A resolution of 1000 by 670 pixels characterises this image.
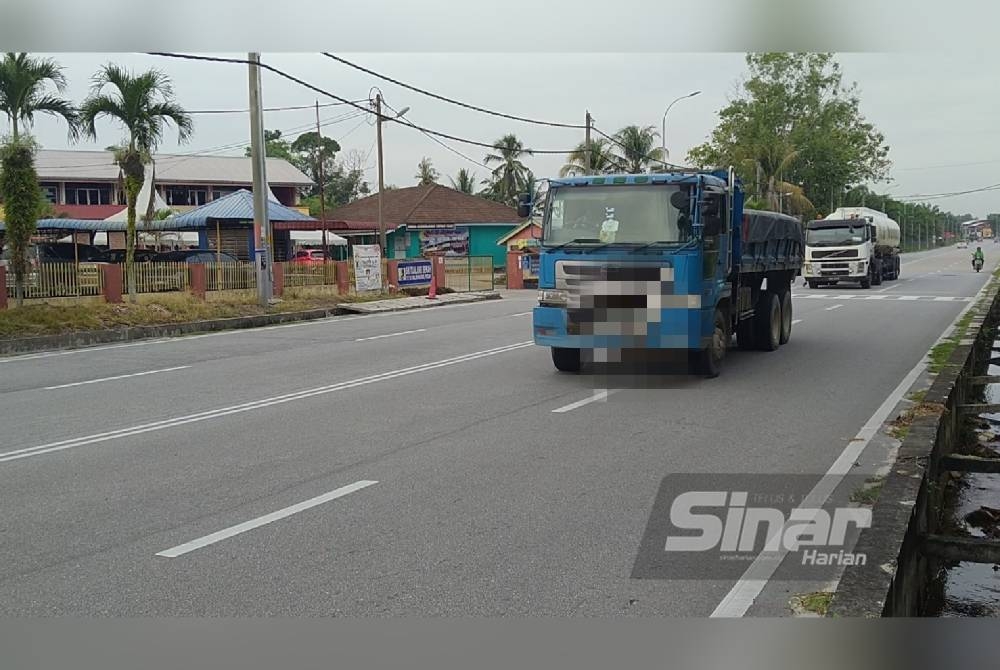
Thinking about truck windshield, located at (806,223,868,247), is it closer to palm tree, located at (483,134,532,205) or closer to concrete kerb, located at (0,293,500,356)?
concrete kerb, located at (0,293,500,356)

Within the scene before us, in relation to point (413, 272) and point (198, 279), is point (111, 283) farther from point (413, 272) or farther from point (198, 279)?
point (413, 272)

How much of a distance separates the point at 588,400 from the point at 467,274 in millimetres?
28505

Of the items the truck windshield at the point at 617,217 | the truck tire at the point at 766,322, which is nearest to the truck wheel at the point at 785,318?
the truck tire at the point at 766,322

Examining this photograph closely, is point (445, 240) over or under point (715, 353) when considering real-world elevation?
over

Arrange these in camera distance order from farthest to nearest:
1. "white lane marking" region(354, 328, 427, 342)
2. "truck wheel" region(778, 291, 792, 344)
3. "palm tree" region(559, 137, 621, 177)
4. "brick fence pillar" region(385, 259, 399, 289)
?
"palm tree" region(559, 137, 621, 177), "brick fence pillar" region(385, 259, 399, 289), "white lane marking" region(354, 328, 427, 342), "truck wheel" region(778, 291, 792, 344)

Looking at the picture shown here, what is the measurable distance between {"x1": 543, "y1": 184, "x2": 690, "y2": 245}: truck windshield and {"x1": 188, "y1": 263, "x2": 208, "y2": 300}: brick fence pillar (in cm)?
1523

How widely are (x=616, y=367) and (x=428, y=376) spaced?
2.50 meters

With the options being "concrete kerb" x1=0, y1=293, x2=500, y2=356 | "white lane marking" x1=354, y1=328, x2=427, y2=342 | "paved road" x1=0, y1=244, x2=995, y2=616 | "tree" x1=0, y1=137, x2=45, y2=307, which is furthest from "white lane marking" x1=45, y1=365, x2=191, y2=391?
"tree" x1=0, y1=137, x2=45, y2=307

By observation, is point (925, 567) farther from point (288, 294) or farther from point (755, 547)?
point (288, 294)

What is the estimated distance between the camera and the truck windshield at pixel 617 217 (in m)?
11.7

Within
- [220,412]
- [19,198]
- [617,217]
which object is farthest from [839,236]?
[220,412]

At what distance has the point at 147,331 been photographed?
67.8ft

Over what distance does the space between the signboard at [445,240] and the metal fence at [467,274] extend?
1636 centimetres

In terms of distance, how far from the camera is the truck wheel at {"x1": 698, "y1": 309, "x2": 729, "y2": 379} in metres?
12.3
